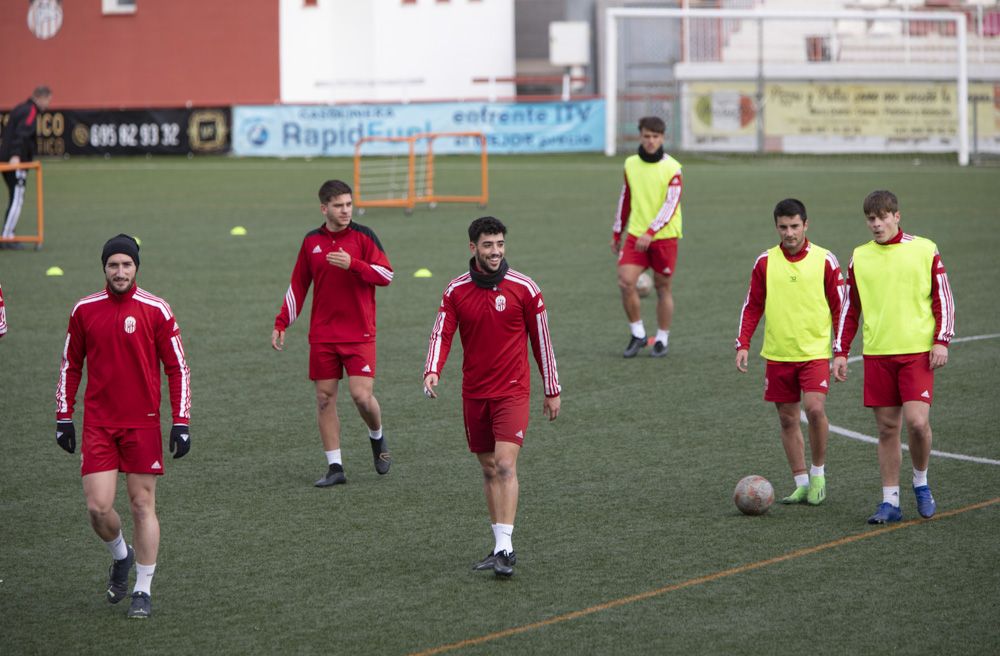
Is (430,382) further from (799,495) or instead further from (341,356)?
(799,495)

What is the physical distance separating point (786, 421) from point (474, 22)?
42.3 m

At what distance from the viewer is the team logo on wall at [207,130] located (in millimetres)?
44375

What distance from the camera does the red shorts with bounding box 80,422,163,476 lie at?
24.2 feet

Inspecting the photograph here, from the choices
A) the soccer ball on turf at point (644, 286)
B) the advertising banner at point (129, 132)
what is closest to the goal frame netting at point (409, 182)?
the advertising banner at point (129, 132)

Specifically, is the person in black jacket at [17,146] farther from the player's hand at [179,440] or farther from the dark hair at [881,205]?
the dark hair at [881,205]

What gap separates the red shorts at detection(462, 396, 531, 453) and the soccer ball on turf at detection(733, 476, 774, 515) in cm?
171

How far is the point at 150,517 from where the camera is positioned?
7.42 m

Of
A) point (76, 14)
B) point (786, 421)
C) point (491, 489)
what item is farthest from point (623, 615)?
point (76, 14)

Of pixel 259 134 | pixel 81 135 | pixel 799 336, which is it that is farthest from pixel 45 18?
pixel 799 336

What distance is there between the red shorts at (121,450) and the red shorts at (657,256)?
7.99 metres

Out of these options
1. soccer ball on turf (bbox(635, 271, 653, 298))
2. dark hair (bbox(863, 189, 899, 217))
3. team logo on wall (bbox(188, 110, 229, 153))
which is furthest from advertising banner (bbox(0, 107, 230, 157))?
dark hair (bbox(863, 189, 899, 217))

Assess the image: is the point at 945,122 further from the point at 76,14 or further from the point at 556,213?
the point at 76,14

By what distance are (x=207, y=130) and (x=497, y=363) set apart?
38.1 metres

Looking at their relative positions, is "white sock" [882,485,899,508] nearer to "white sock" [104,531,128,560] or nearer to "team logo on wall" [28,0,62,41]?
"white sock" [104,531,128,560]
